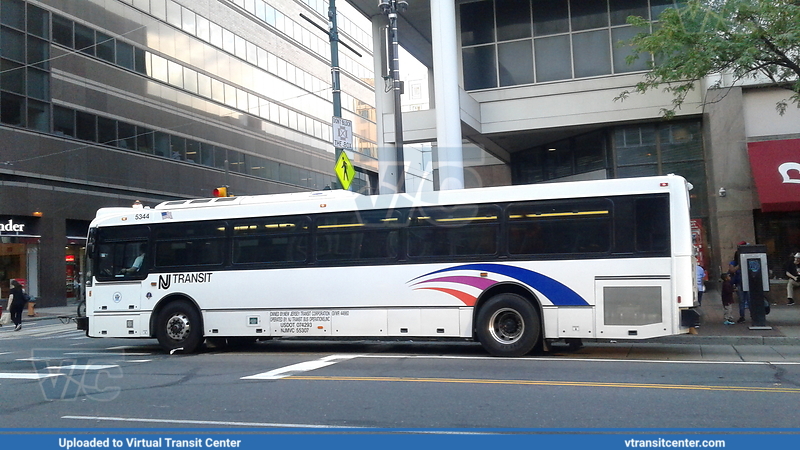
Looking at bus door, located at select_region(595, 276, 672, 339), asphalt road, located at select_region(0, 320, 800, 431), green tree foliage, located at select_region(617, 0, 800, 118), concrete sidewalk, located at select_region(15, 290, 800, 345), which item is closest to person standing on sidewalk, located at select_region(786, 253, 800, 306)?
concrete sidewalk, located at select_region(15, 290, 800, 345)

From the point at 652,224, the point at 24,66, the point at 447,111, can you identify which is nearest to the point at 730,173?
the point at 447,111

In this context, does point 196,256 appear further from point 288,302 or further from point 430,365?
point 430,365

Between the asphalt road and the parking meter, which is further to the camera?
the parking meter

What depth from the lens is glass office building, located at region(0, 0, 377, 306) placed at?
3166cm

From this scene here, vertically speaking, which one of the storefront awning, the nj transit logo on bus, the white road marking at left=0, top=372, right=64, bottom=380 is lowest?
the white road marking at left=0, top=372, right=64, bottom=380

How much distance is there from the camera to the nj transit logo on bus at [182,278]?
1433 centimetres

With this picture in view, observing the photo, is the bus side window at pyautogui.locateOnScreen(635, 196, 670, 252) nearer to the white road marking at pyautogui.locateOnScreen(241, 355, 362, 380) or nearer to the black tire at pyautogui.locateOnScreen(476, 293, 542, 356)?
the black tire at pyautogui.locateOnScreen(476, 293, 542, 356)

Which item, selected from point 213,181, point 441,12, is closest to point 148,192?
point 213,181

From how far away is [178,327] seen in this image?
1439 cm

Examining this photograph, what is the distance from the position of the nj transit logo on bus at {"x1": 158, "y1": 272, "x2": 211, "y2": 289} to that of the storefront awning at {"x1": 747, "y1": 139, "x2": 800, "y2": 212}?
14.0 metres

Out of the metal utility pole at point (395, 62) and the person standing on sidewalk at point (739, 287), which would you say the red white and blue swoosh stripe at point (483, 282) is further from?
the metal utility pole at point (395, 62)

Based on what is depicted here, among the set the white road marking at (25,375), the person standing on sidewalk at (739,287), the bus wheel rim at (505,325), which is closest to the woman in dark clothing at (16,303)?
the white road marking at (25,375)

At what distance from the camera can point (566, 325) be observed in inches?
476

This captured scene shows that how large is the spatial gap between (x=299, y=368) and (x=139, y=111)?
30.4 m
